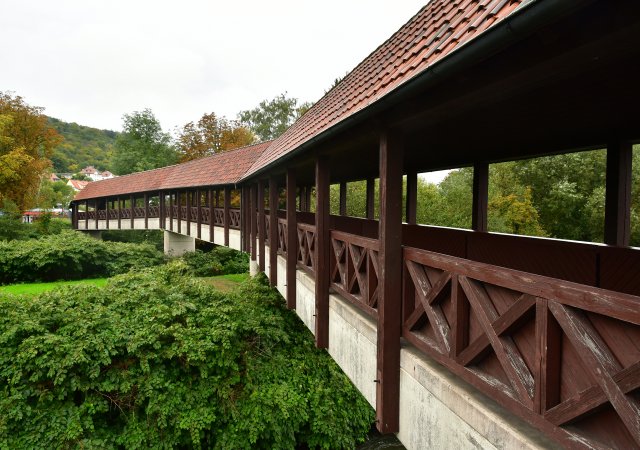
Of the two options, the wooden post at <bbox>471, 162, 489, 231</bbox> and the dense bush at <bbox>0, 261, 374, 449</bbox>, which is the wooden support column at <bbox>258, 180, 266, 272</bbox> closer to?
the dense bush at <bbox>0, 261, 374, 449</bbox>

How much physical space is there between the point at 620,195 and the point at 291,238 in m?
4.58

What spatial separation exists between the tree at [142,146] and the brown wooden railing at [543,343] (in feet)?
148

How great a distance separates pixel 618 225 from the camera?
4.19 metres

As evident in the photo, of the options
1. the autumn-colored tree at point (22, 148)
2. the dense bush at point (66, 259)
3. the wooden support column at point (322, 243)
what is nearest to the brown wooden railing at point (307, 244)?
the wooden support column at point (322, 243)

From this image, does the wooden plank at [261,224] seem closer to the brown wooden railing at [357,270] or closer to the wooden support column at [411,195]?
the wooden support column at [411,195]

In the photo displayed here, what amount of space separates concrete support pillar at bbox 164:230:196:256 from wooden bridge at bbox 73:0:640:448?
20.1 meters

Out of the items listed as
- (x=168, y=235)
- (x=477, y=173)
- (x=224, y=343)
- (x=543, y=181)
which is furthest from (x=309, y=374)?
(x=543, y=181)

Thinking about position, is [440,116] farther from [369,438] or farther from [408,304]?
[369,438]

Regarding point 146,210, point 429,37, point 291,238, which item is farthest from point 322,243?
point 146,210

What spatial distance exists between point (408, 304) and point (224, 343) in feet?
20.6

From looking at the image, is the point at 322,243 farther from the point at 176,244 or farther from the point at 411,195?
the point at 176,244

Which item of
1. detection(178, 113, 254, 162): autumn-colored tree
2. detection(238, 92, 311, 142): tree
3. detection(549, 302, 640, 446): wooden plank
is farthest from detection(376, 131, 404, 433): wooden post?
detection(238, 92, 311, 142): tree

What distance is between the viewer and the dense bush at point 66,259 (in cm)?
1914

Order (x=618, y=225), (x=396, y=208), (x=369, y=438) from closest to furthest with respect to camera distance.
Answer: (x=396, y=208), (x=618, y=225), (x=369, y=438)
